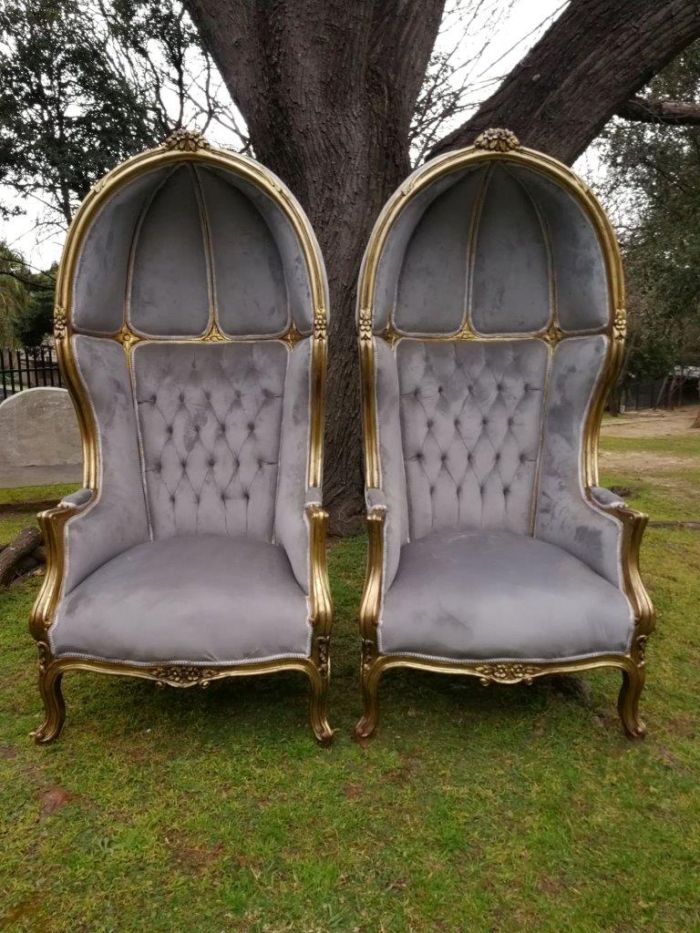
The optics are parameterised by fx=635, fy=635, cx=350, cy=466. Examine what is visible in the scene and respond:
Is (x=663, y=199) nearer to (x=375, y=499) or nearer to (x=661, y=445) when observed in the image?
(x=661, y=445)

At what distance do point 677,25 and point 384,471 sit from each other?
2700mm

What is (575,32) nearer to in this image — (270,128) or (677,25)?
(677,25)

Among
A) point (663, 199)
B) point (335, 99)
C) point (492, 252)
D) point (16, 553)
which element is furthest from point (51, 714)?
point (663, 199)

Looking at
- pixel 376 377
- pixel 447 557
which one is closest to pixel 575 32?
pixel 376 377

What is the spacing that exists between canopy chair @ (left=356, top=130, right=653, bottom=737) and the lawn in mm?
233

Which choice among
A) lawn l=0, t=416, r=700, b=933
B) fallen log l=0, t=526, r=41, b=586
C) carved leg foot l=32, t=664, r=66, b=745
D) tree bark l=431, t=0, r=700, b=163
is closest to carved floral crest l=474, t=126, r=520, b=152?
tree bark l=431, t=0, r=700, b=163

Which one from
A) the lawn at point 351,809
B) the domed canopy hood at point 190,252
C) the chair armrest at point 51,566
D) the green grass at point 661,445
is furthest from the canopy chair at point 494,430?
the green grass at point 661,445

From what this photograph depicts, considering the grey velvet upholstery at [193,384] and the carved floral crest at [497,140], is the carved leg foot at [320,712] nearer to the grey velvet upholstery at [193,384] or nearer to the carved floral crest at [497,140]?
the grey velvet upholstery at [193,384]

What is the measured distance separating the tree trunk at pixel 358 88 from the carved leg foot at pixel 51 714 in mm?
2156

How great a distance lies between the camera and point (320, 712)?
1950 mm

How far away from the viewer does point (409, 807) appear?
5.62 ft

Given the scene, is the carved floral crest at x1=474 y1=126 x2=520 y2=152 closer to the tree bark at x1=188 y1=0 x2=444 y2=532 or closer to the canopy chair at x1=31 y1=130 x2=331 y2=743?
the canopy chair at x1=31 y1=130 x2=331 y2=743

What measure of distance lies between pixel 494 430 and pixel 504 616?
3.08 feet

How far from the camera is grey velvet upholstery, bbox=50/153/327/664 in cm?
212
